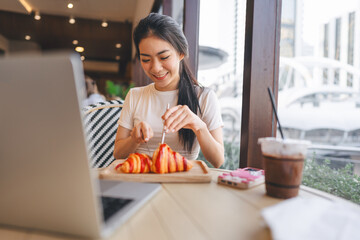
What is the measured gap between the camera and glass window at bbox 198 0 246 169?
1.77 metres

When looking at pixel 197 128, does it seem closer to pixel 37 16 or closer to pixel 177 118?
pixel 177 118

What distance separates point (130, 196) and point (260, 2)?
0.98m

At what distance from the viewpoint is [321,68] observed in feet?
3.43

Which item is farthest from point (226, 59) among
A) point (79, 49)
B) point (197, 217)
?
point (79, 49)

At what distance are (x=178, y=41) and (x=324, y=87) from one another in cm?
68

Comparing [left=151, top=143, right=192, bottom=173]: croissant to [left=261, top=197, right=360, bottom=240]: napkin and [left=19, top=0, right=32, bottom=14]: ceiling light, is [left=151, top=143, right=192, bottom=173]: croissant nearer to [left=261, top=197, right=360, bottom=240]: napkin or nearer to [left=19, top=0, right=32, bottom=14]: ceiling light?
[left=261, top=197, right=360, bottom=240]: napkin

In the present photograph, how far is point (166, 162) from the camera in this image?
0.79m

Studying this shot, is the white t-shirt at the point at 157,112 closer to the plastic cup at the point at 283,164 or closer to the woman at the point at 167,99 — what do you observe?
the woman at the point at 167,99

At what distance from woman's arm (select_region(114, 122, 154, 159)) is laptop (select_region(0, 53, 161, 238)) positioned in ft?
1.90

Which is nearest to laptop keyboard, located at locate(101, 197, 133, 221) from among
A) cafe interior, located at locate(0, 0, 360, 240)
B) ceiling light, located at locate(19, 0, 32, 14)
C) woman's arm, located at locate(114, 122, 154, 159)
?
cafe interior, located at locate(0, 0, 360, 240)

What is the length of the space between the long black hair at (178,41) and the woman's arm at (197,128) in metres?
0.15

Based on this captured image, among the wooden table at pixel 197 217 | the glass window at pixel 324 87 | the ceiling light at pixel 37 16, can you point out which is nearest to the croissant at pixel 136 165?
the wooden table at pixel 197 217

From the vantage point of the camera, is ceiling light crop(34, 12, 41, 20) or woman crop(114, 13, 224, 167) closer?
woman crop(114, 13, 224, 167)

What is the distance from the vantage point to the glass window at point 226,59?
1.77 metres
